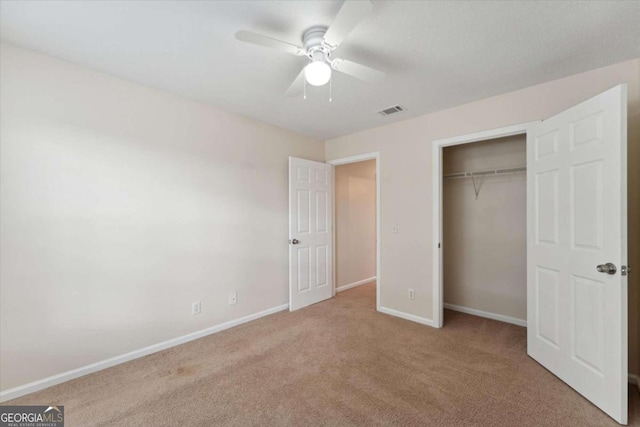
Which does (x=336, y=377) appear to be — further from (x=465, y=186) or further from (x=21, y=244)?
(x=465, y=186)

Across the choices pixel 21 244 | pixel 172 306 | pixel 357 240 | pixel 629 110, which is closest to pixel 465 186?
pixel 629 110

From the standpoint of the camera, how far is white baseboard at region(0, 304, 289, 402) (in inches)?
78.0

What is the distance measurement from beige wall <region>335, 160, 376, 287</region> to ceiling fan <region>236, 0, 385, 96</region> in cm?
281

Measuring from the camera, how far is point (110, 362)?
238cm

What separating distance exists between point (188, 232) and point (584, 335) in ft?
11.3

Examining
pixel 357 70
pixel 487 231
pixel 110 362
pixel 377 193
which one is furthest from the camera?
pixel 377 193

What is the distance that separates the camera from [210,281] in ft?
9.98

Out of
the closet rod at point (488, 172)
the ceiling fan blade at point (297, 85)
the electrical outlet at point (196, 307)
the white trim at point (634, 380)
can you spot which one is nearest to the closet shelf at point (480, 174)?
the closet rod at point (488, 172)

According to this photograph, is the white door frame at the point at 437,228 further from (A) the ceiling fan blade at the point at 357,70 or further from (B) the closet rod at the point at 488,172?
(A) the ceiling fan blade at the point at 357,70

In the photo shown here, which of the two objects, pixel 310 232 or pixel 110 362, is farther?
pixel 310 232

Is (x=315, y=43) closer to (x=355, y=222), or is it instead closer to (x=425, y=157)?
(x=425, y=157)

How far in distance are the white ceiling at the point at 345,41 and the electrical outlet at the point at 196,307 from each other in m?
2.15

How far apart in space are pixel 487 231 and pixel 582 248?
1605 millimetres

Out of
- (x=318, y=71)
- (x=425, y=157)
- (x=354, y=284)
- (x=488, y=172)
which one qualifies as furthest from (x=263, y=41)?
(x=354, y=284)
